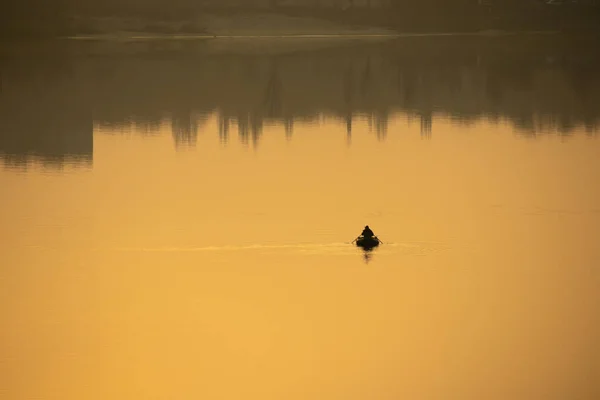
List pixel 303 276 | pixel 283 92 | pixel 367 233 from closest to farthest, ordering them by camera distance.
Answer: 1. pixel 303 276
2. pixel 367 233
3. pixel 283 92

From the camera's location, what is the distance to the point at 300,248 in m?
8.89

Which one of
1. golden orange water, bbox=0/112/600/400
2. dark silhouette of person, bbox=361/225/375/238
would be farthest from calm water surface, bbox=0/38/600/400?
dark silhouette of person, bbox=361/225/375/238

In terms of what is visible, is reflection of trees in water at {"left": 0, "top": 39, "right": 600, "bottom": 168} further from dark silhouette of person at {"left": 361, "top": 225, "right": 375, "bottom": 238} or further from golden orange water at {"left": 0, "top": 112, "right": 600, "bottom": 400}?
dark silhouette of person at {"left": 361, "top": 225, "right": 375, "bottom": 238}

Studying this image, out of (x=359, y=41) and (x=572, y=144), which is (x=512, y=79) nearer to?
(x=572, y=144)

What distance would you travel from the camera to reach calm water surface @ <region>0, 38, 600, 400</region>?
658 centimetres

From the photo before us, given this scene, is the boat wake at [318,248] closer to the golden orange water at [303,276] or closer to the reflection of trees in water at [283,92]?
the golden orange water at [303,276]

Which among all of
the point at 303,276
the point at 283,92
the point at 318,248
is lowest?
the point at 303,276

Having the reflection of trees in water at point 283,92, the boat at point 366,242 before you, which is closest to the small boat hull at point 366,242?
the boat at point 366,242

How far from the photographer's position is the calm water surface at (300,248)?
658cm

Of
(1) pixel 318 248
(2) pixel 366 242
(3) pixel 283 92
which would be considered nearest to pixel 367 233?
(2) pixel 366 242

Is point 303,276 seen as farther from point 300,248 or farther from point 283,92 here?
point 283,92

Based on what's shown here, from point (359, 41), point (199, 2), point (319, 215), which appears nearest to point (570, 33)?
point (359, 41)

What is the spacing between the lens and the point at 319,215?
9.80 m

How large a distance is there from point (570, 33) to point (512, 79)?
11065 mm
